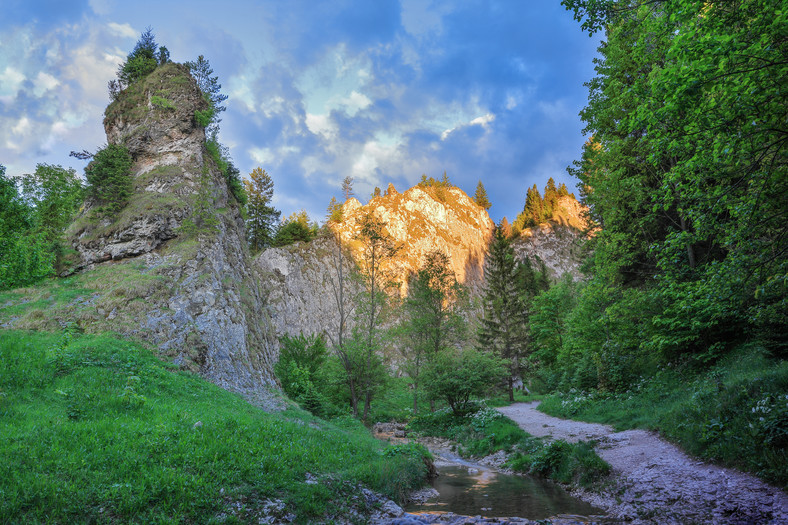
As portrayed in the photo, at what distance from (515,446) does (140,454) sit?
1290 cm

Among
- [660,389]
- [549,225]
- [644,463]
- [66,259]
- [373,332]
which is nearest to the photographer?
[644,463]

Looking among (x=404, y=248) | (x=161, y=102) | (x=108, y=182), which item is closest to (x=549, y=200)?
(x=404, y=248)

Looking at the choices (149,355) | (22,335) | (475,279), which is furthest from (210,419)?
(475,279)

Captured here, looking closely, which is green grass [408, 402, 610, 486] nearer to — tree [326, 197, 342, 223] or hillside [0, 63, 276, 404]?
hillside [0, 63, 276, 404]

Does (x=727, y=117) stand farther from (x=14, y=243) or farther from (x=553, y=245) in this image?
(x=553, y=245)

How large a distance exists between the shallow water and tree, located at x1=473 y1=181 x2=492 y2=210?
95799 mm

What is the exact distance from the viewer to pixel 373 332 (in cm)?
2380

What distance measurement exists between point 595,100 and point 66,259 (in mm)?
29882

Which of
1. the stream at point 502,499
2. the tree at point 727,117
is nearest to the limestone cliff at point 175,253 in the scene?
the stream at point 502,499

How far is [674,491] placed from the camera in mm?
6902

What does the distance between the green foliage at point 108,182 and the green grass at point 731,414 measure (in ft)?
96.7

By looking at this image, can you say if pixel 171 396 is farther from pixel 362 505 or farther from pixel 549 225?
pixel 549 225

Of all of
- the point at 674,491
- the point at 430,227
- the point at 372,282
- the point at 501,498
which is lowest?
the point at 501,498

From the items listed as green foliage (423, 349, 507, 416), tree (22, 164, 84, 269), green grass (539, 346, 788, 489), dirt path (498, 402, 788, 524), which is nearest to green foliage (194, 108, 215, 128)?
tree (22, 164, 84, 269)
